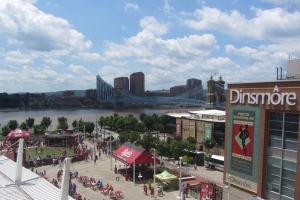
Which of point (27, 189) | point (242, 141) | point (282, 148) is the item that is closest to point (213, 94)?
point (242, 141)

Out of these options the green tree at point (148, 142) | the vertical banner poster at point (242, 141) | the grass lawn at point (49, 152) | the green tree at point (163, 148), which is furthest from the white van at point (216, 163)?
the grass lawn at point (49, 152)

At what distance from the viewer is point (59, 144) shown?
4784cm

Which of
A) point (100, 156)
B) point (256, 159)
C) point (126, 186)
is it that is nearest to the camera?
point (256, 159)

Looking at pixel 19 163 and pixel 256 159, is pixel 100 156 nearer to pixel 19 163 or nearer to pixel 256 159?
pixel 19 163

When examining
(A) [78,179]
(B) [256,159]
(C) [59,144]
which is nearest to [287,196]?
(B) [256,159]

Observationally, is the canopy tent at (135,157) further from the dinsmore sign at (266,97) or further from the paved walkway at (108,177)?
the dinsmore sign at (266,97)

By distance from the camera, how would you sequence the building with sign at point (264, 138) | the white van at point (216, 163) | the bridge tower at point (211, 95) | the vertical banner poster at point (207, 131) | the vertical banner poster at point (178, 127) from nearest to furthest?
the building with sign at point (264, 138) < the white van at point (216, 163) < the vertical banner poster at point (207, 131) < the vertical banner poster at point (178, 127) < the bridge tower at point (211, 95)

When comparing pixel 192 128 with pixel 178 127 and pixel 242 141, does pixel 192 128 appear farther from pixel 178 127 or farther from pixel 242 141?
pixel 242 141

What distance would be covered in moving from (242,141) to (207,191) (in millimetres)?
5413

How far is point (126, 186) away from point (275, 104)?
15462 millimetres

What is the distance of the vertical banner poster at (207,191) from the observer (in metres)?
21.6

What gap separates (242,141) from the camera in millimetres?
18859

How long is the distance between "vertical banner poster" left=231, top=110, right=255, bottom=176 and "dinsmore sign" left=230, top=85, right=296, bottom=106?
0.78m

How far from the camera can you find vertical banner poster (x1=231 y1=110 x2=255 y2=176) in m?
18.2
